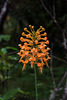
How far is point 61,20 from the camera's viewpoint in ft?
22.9

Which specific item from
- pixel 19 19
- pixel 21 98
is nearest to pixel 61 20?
pixel 19 19

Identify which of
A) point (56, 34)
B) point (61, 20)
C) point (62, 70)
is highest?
point (61, 20)

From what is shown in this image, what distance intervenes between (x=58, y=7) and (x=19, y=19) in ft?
5.86

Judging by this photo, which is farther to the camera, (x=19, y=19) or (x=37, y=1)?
(x=19, y=19)

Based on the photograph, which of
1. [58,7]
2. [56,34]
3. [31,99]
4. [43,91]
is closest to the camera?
[31,99]

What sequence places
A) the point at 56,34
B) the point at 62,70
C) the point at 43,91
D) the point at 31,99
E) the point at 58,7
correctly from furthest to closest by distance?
the point at 56,34
the point at 58,7
the point at 62,70
the point at 43,91
the point at 31,99

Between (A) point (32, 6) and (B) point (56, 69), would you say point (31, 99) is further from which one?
(A) point (32, 6)

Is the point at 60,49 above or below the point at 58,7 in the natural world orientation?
below

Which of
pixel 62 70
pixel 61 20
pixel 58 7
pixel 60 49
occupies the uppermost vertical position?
pixel 58 7

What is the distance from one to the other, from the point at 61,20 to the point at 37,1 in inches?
50.6

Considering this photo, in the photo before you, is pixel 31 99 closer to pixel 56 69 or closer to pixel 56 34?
pixel 56 69

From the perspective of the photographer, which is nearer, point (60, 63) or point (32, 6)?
point (32, 6)

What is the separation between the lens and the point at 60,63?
7.73m

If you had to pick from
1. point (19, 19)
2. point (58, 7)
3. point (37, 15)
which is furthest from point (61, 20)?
point (19, 19)
